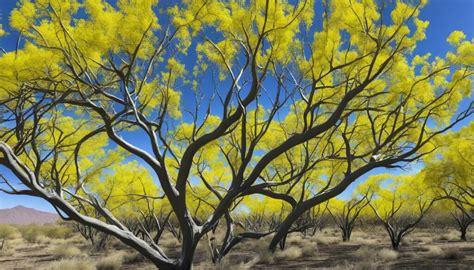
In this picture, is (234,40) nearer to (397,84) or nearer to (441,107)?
(397,84)

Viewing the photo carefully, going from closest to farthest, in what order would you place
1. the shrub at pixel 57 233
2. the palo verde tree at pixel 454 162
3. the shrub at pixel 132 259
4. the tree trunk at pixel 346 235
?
the palo verde tree at pixel 454 162 → the shrub at pixel 132 259 → the tree trunk at pixel 346 235 → the shrub at pixel 57 233

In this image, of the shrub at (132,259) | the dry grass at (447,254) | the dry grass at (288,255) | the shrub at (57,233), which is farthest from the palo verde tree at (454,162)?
the shrub at (57,233)

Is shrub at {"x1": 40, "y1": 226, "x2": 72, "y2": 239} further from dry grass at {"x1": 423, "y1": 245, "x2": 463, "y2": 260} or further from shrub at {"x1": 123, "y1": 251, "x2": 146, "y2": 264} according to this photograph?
dry grass at {"x1": 423, "y1": 245, "x2": 463, "y2": 260}

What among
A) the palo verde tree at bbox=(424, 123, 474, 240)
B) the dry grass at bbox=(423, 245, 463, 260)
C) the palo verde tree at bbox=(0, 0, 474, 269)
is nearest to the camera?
the palo verde tree at bbox=(0, 0, 474, 269)

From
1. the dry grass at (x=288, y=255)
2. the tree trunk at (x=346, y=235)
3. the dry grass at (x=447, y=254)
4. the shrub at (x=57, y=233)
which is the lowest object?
the dry grass at (x=447, y=254)

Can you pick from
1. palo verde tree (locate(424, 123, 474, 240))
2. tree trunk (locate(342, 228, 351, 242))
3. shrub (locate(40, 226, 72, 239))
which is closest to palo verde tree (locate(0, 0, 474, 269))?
palo verde tree (locate(424, 123, 474, 240))

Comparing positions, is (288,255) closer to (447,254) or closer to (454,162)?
(447,254)

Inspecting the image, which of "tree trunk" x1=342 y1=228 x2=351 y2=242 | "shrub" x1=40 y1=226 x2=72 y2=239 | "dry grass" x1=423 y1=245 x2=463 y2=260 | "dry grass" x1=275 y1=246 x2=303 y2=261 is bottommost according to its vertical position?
"dry grass" x1=423 y1=245 x2=463 y2=260

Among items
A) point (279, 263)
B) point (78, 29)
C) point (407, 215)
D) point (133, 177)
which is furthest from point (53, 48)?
point (407, 215)

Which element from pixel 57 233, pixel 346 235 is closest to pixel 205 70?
pixel 346 235

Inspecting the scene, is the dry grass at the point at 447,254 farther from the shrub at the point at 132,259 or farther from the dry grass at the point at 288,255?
the shrub at the point at 132,259

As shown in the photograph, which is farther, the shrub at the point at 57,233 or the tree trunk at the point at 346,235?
the shrub at the point at 57,233

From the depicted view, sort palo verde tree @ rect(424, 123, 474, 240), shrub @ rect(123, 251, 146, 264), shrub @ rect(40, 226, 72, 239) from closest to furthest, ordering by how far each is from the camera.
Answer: palo verde tree @ rect(424, 123, 474, 240)
shrub @ rect(123, 251, 146, 264)
shrub @ rect(40, 226, 72, 239)

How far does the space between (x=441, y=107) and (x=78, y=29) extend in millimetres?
10368
